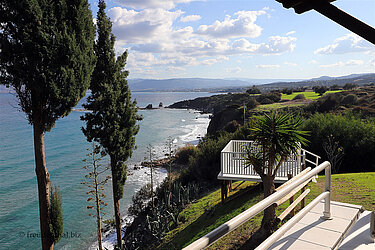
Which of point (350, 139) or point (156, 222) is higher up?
point (350, 139)

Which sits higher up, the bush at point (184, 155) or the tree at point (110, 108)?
the tree at point (110, 108)

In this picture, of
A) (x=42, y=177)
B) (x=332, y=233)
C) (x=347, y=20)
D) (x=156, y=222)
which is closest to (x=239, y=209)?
(x=156, y=222)

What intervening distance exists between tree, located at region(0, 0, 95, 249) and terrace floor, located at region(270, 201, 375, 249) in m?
8.93

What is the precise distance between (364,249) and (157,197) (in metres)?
16.7

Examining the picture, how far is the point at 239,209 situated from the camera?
367 inches

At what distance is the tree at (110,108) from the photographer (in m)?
12.8

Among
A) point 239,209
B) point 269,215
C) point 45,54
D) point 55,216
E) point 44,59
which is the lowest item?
point 55,216

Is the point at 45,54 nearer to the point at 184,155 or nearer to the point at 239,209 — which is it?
the point at 239,209

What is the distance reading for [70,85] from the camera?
973 cm

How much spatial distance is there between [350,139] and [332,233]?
513 inches

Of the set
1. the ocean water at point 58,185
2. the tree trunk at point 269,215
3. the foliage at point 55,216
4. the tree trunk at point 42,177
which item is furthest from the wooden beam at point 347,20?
the foliage at point 55,216

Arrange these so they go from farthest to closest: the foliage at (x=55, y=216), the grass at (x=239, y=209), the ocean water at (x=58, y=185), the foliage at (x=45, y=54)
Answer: the ocean water at (x=58, y=185)
the foliage at (x=55, y=216)
the foliage at (x=45, y=54)
the grass at (x=239, y=209)

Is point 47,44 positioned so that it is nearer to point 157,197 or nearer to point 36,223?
point 157,197

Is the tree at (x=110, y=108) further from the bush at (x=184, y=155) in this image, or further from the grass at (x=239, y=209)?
the bush at (x=184, y=155)
